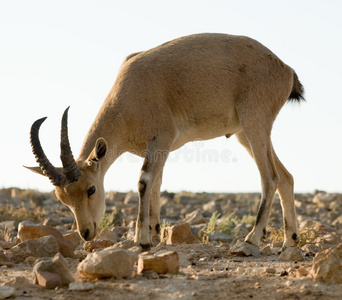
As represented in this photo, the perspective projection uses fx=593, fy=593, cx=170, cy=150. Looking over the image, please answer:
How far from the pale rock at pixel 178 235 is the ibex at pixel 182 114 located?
263 mm

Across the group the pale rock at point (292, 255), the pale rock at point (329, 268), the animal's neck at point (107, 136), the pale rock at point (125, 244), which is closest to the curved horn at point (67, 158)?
the animal's neck at point (107, 136)

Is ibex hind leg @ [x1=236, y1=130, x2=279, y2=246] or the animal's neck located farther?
ibex hind leg @ [x1=236, y1=130, x2=279, y2=246]

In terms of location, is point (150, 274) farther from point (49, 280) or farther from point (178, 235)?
point (178, 235)

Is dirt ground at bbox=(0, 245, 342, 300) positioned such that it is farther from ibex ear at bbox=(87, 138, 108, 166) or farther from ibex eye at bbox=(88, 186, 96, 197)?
ibex ear at bbox=(87, 138, 108, 166)

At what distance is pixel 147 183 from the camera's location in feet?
27.4

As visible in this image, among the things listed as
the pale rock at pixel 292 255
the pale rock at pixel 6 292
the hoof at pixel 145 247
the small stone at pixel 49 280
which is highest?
the hoof at pixel 145 247

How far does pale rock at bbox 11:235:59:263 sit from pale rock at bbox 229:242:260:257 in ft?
7.85

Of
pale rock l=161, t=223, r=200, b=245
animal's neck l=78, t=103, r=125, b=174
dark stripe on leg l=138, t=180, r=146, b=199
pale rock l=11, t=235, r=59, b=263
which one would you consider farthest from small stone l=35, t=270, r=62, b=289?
pale rock l=161, t=223, r=200, b=245

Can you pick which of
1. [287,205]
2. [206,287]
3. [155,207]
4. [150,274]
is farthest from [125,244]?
[287,205]

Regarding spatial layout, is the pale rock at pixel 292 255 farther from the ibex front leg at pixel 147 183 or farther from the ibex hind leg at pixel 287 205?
the ibex front leg at pixel 147 183

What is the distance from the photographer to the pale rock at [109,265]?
18.7ft

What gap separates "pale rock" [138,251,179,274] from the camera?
5954 mm

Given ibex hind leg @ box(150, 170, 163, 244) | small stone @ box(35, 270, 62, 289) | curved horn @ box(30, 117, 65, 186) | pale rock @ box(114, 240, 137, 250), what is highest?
curved horn @ box(30, 117, 65, 186)

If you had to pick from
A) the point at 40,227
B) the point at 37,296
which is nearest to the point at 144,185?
the point at 40,227
